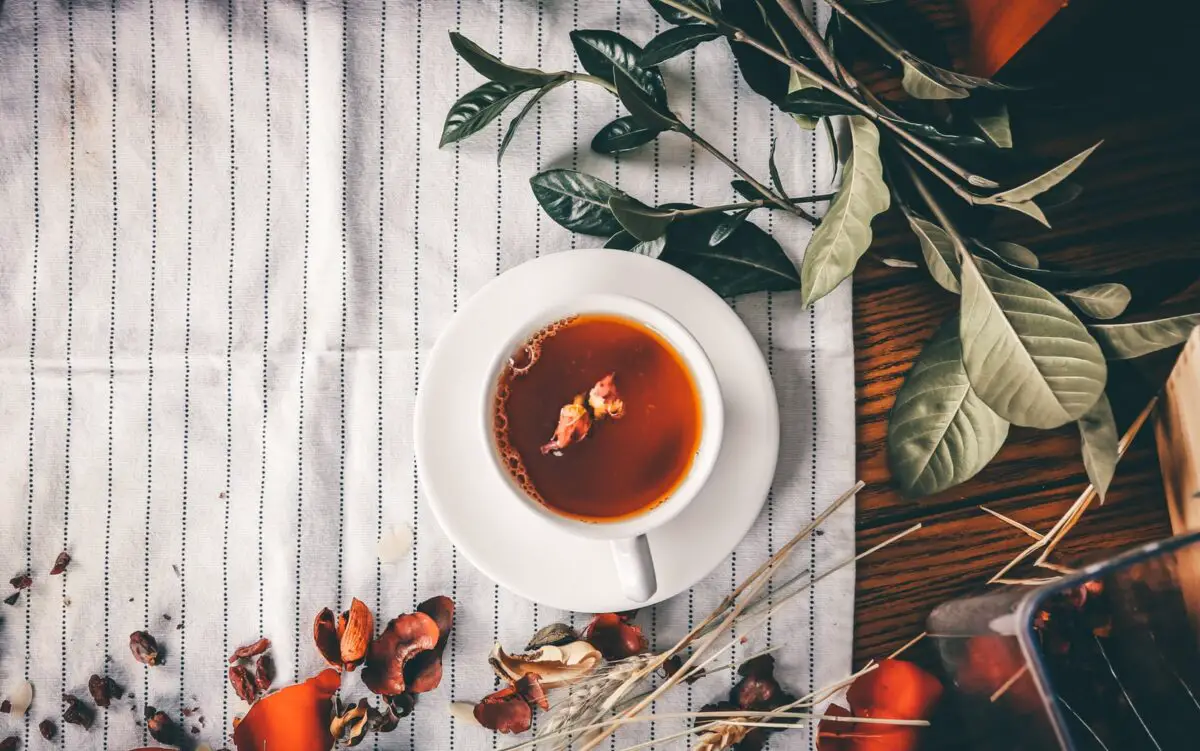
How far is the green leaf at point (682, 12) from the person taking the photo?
767 millimetres

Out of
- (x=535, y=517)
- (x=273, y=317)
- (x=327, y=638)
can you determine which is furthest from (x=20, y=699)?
(x=535, y=517)

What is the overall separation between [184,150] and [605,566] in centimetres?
65

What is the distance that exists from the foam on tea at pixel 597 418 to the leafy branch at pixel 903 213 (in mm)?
118

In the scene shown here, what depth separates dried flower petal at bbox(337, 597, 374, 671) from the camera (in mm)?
836

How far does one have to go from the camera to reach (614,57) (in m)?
0.83

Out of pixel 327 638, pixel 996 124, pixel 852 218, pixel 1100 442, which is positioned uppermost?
pixel 996 124

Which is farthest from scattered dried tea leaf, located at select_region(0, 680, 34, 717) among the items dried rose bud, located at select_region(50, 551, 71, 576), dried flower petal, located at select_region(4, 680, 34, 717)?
dried rose bud, located at select_region(50, 551, 71, 576)

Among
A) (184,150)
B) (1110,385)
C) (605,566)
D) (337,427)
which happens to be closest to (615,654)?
(605,566)

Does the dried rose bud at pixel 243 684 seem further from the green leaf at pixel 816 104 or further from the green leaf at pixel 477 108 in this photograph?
the green leaf at pixel 816 104

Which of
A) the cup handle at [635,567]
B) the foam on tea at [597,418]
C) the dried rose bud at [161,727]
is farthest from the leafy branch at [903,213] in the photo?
the dried rose bud at [161,727]

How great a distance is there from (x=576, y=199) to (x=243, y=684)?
0.64m

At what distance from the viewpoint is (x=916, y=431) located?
2.56 feet

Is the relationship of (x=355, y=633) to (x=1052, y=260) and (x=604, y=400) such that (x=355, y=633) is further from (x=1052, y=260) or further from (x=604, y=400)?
(x=1052, y=260)

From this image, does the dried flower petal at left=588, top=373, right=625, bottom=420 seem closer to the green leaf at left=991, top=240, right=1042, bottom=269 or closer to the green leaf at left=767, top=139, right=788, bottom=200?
the green leaf at left=767, top=139, right=788, bottom=200
